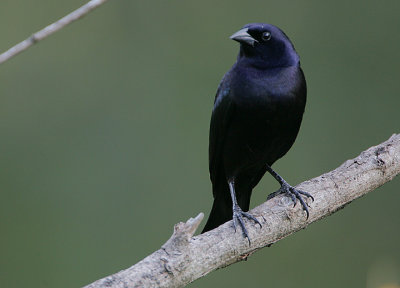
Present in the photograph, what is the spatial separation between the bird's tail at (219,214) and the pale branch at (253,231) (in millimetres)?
496

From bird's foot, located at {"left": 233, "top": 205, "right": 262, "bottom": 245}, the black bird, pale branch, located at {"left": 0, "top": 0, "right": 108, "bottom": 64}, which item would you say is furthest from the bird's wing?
pale branch, located at {"left": 0, "top": 0, "right": 108, "bottom": 64}

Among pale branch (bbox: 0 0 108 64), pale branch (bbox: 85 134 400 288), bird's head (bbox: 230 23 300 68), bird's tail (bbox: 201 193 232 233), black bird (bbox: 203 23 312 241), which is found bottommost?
bird's tail (bbox: 201 193 232 233)

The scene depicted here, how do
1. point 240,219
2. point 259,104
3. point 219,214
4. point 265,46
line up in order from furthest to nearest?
point 219,214, point 265,46, point 259,104, point 240,219

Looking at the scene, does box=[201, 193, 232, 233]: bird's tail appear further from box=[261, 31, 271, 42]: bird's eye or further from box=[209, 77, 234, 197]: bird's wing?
box=[261, 31, 271, 42]: bird's eye

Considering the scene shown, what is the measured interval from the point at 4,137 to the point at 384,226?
2.69 metres

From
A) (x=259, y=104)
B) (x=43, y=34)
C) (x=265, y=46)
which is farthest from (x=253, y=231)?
(x=43, y=34)

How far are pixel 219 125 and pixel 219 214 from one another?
0.48 meters

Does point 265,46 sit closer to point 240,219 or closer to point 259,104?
point 259,104

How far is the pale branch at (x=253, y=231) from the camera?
2.25 meters

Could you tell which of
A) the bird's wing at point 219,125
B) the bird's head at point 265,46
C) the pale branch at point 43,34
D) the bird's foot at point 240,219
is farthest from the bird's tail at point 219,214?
the pale branch at point 43,34

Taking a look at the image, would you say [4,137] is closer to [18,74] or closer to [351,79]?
[18,74]

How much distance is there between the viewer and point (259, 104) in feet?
10.2

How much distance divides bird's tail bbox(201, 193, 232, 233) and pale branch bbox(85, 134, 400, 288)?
0.50 meters

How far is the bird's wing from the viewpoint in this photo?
10.6ft
